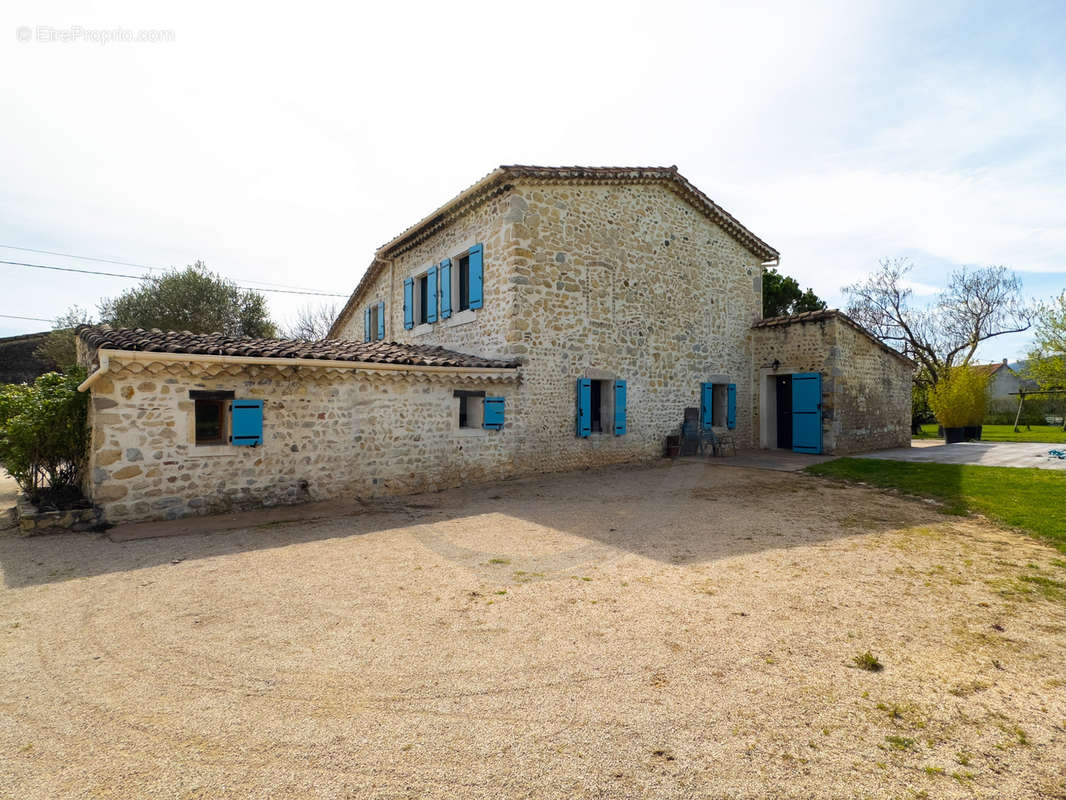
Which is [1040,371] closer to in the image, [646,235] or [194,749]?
[646,235]

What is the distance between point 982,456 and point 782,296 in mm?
8861

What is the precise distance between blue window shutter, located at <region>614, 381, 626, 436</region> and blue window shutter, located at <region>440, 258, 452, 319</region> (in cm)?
413

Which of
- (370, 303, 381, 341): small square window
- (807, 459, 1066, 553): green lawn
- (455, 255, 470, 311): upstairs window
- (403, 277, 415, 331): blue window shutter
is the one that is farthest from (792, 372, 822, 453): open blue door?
(370, 303, 381, 341): small square window

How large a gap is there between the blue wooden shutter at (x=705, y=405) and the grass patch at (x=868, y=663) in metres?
9.96

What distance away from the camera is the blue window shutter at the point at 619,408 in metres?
11.0

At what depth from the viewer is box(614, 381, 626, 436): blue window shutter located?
1105cm

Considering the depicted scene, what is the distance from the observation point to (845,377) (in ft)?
39.9

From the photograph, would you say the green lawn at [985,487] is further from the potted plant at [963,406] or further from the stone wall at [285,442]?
the potted plant at [963,406]

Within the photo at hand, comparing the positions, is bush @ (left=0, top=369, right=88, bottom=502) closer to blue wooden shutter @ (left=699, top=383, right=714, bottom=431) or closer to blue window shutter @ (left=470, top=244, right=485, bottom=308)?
blue window shutter @ (left=470, top=244, right=485, bottom=308)

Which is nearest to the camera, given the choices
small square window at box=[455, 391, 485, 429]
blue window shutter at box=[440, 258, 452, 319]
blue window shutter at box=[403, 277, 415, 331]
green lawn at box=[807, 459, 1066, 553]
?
green lawn at box=[807, 459, 1066, 553]

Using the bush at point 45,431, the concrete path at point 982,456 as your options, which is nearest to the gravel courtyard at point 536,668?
the bush at point 45,431

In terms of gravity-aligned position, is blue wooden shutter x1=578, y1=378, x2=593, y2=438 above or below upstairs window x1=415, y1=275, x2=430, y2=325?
below

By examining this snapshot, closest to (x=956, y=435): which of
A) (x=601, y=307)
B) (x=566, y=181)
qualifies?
(x=601, y=307)

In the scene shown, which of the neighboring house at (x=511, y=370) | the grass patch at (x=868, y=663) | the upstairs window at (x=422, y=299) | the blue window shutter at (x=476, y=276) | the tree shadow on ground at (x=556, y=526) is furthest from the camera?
the upstairs window at (x=422, y=299)
